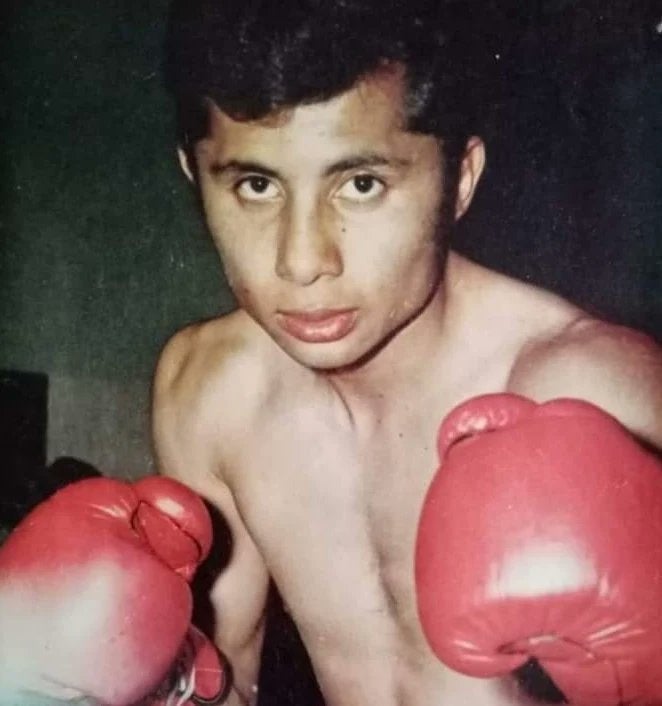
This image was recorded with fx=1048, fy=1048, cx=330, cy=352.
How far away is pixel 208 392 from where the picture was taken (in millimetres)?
1224

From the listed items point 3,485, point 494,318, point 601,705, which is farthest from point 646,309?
point 3,485

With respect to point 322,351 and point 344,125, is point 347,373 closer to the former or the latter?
point 322,351

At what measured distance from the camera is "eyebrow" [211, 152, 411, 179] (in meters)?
1.01

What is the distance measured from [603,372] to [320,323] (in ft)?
0.92

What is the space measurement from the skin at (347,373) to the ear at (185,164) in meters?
0.02

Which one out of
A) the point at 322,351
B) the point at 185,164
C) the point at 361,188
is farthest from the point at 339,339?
the point at 185,164

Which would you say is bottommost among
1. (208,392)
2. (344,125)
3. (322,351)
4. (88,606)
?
(88,606)

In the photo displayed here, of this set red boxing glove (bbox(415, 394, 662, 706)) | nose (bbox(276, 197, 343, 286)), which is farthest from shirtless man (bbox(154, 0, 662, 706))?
red boxing glove (bbox(415, 394, 662, 706))

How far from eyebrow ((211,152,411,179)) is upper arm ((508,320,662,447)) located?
0.23 meters

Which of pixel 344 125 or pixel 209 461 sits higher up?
pixel 344 125

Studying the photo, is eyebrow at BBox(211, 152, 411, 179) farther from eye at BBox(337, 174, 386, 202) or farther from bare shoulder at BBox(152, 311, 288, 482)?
bare shoulder at BBox(152, 311, 288, 482)

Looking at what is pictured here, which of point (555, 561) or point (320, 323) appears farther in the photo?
point (320, 323)

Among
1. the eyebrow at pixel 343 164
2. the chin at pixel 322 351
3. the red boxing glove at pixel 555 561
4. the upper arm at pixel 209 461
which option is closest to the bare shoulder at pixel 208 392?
the upper arm at pixel 209 461

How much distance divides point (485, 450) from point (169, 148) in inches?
19.9
